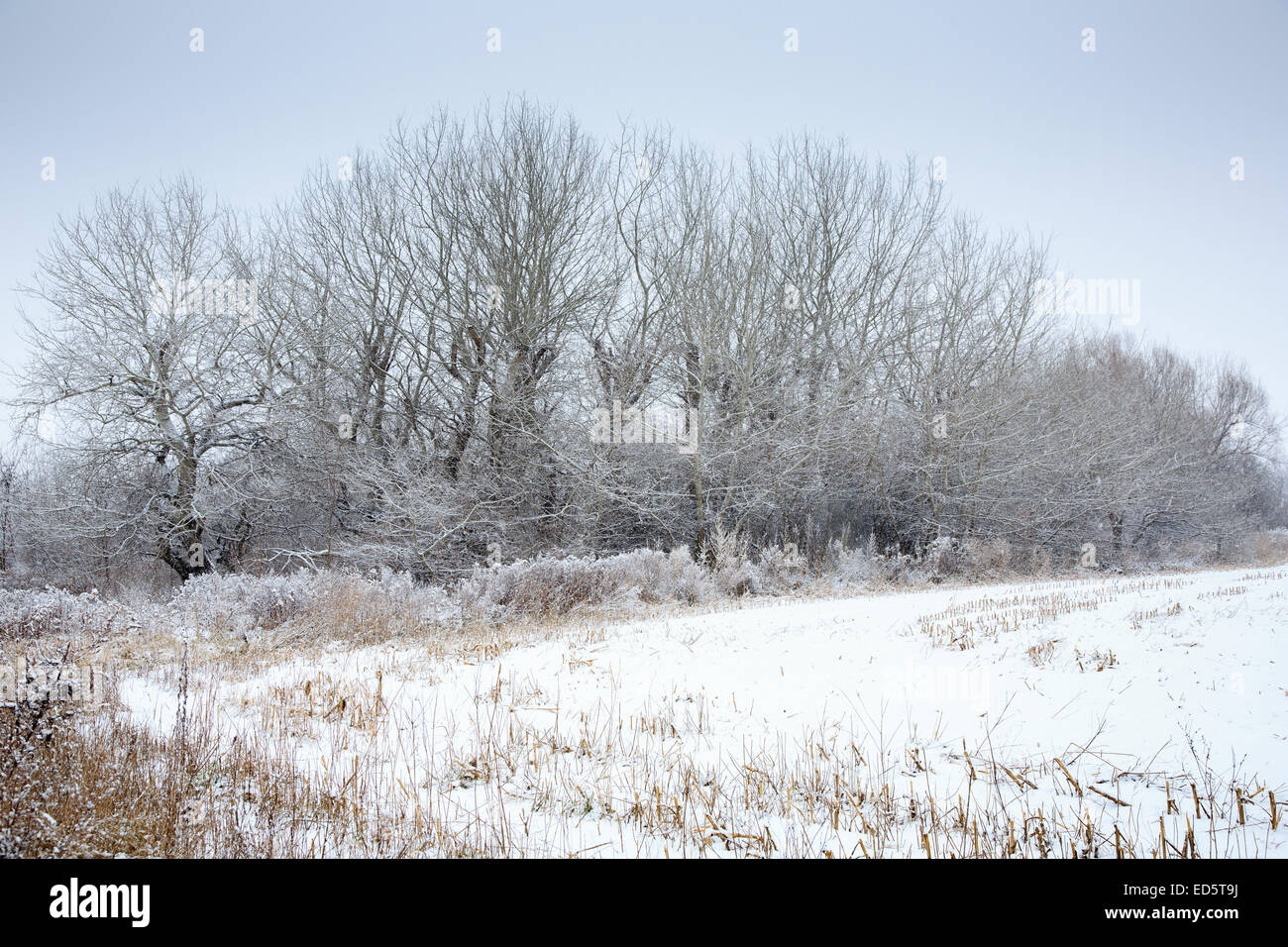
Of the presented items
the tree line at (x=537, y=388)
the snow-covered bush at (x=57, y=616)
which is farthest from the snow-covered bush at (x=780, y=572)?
the snow-covered bush at (x=57, y=616)

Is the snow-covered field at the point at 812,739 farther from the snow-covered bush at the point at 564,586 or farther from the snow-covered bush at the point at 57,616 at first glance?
the snow-covered bush at the point at 57,616

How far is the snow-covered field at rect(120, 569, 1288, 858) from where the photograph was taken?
3.01 meters

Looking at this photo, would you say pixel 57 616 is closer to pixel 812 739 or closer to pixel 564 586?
pixel 564 586

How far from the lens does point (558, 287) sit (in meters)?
19.6

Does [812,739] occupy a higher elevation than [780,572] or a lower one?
higher

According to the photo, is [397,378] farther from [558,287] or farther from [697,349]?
[697,349]

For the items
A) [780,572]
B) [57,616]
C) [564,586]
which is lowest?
[780,572]

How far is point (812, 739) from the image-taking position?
13.8ft

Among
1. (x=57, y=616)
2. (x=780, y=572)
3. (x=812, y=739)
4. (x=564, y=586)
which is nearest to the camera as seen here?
(x=812, y=739)

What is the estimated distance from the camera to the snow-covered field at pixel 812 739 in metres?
3.01

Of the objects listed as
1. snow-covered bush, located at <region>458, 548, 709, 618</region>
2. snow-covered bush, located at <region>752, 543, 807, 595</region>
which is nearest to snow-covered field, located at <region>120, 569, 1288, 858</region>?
snow-covered bush, located at <region>458, 548, 709, 618</region>

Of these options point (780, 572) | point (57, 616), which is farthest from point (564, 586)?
point (57, 616)
